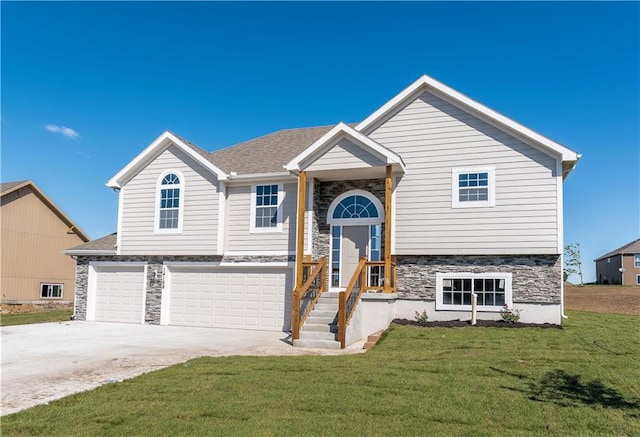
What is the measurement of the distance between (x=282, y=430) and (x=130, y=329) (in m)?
11.4

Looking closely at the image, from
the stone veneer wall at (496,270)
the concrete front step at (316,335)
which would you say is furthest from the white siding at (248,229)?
the concrete front step at (316,335)

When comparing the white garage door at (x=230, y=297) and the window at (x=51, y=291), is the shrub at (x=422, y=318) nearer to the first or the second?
the white garage door at (x=230, y=297)

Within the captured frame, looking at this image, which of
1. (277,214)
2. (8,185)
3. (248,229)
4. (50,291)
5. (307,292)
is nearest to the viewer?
(307,292)

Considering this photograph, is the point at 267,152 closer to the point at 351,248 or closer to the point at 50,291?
the point at 351,248

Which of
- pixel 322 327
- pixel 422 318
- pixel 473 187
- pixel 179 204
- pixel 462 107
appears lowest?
pixel 322 327

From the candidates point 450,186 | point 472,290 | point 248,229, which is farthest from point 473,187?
point 248,229

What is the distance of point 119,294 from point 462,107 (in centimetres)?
1330

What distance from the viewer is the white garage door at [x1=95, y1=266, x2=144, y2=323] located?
1738cm

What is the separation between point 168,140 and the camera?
1703cm

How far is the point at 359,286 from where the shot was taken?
12.9 meters

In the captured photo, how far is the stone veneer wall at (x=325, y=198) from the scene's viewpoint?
15055 millimetres

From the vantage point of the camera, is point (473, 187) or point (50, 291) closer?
point (473, 187)

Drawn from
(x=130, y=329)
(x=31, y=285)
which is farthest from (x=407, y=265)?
(x=31, y=285)

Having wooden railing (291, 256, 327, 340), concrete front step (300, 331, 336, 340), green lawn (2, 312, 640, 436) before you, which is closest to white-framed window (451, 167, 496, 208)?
wooden railing (291, 256, 327, 340)
